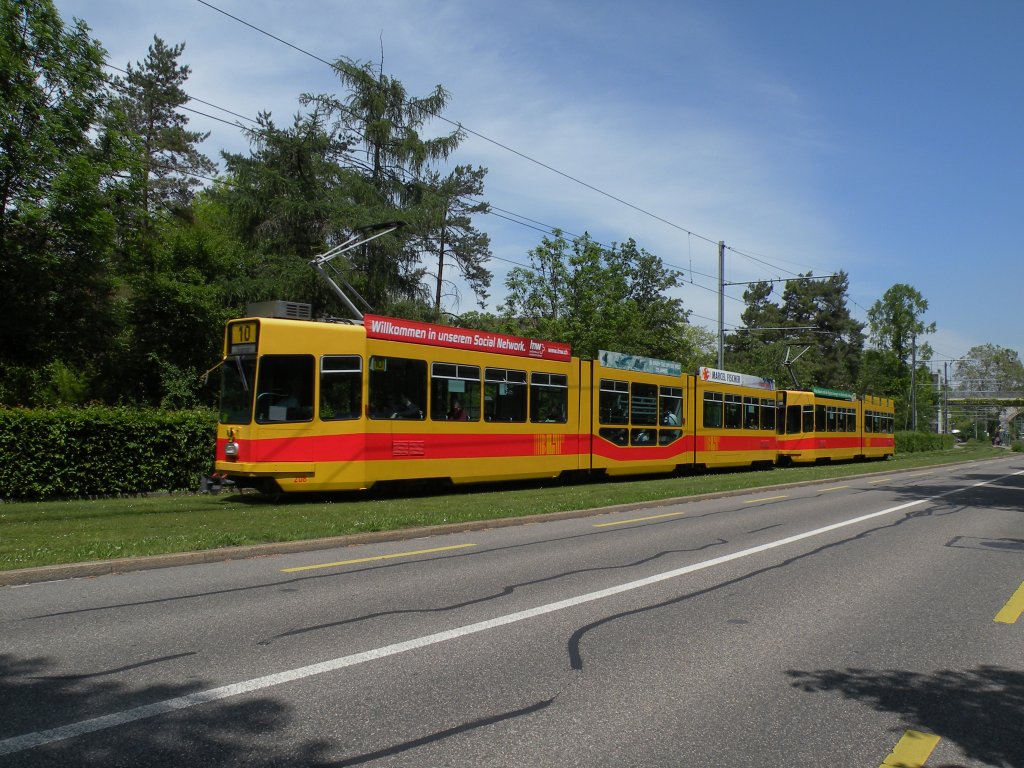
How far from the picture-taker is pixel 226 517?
1230 cm

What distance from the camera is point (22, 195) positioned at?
2375 centimetres

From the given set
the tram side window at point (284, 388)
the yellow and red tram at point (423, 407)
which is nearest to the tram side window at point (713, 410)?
the yellow and red tram at point (423, 407)

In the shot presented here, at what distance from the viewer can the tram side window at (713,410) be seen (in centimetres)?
2650

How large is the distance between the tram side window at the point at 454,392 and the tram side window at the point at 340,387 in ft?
6.14

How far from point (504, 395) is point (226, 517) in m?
7.59

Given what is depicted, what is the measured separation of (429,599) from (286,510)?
7073 mm

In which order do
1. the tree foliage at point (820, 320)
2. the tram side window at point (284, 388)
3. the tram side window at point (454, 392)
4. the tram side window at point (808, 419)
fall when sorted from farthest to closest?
the tree foliage at point (820, 320) < the tram side window at point (808, 419) < the tram side window at point (454, 392) < the tram side window at point (284, 388)

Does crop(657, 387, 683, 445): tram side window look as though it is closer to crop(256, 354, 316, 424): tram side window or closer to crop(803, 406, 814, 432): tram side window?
crop(803, 406, 814, 432): tram side window

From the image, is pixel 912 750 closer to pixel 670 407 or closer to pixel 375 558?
pixel 375 558

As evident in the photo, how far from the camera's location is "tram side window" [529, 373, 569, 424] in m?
19.2

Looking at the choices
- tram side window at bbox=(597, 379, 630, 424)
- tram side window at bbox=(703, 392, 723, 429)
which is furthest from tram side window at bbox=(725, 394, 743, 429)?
tram side window at bbox=(597, 379, 630, 424)

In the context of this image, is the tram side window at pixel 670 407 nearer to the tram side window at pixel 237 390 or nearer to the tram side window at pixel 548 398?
the tram side window at pixel 548 398

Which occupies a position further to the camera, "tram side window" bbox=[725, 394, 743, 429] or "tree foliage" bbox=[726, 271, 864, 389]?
"tree foliage" bbox=[726, 271, 864, 389]

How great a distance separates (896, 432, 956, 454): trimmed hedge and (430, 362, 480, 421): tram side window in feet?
162
